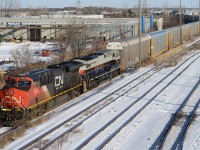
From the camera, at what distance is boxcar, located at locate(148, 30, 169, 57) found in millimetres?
41334

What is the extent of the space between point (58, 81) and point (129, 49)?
14.4 meters

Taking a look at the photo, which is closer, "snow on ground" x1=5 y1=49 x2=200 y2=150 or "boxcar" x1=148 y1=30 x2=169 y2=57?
"snow on ground" x1=5 y1=49 x2=200 y2=150

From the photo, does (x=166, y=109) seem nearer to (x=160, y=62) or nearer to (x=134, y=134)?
(x=134, y=134)

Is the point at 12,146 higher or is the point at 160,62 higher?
the point at 160,62

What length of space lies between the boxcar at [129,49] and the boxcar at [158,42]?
6.16 ft

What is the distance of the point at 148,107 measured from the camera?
20219 mm

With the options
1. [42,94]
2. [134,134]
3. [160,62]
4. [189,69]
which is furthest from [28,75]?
[160,62]

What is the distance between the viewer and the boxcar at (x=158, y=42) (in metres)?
41.3

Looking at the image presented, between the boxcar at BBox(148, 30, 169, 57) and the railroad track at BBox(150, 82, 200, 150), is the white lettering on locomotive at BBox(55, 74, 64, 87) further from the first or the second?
the boxcar at BBox(148, 30, 169, 57)

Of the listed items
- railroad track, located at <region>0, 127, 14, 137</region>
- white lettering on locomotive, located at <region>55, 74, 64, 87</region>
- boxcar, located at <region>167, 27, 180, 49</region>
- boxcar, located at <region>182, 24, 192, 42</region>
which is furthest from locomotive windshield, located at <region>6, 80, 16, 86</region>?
boxcar, located at <region>182, 24, 192, 42</region>

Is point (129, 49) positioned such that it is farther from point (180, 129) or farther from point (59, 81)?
point (180, 129)

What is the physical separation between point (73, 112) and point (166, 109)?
5.08m

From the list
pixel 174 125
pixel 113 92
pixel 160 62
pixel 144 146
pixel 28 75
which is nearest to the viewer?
pixel 144 146

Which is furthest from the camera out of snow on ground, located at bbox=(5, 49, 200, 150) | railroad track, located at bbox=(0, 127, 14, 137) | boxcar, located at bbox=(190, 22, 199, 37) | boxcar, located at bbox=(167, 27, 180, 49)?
boxcar, located at bbox=(190, 22, 199, 37)
